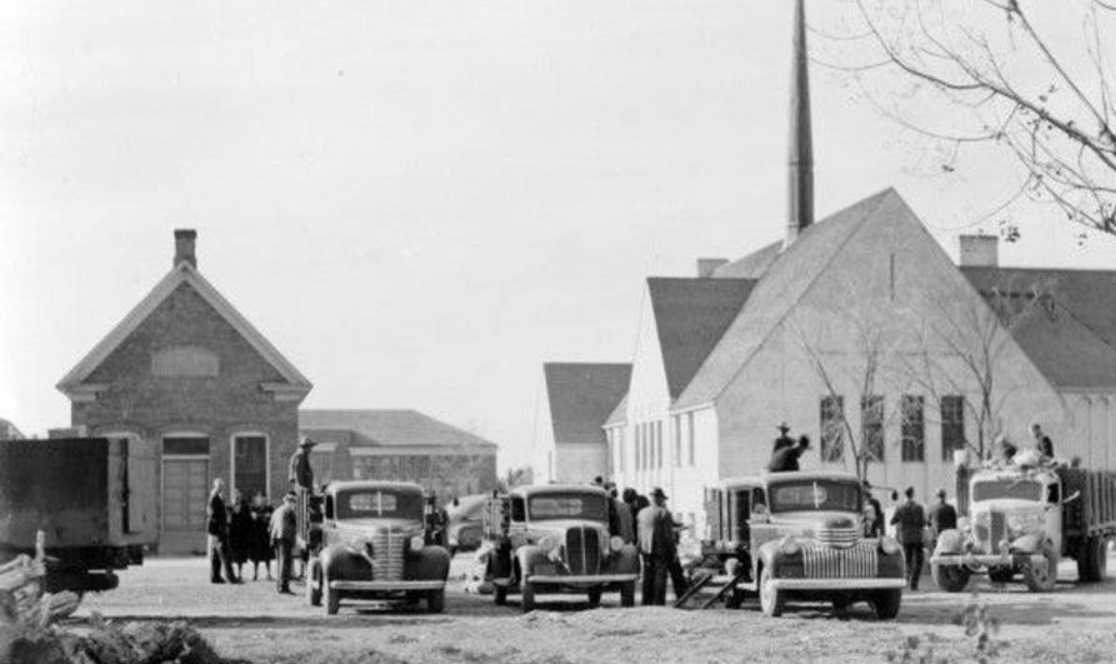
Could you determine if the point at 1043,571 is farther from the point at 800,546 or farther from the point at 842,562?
the point at 800,546

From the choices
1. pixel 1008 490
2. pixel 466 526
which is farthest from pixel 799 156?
pixel 1008 490

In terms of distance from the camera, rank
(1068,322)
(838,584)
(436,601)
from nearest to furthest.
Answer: (838,584)
(436,601)
(1068,322)

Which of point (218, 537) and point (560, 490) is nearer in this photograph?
point (560, 490)

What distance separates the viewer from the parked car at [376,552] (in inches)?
1113

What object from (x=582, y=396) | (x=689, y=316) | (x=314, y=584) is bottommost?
(x=314, y=584)

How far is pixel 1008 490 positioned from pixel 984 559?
194cm

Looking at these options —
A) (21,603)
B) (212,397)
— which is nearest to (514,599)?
(21,603)

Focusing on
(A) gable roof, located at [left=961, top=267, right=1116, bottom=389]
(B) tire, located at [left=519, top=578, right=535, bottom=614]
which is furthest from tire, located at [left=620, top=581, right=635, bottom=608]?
(A) gable roof, located at [left=961, top=267, right=1116, bottom=389]

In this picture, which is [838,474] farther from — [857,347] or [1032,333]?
[1032,333]

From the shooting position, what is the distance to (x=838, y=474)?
1097 inches

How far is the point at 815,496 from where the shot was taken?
2747 cm

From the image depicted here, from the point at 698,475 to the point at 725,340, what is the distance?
16.6 feet

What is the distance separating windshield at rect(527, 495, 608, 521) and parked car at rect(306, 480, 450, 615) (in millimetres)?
1621

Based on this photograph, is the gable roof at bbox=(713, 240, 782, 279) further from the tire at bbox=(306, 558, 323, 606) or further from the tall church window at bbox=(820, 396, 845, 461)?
the tire at bbox=(306, 558, 323, 606)
